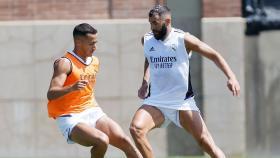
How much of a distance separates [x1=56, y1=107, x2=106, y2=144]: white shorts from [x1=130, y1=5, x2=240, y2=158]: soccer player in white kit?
42 centimetres

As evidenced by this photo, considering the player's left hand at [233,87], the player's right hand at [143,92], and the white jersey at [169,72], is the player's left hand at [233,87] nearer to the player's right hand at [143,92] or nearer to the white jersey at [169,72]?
the white jersey at [169,72]

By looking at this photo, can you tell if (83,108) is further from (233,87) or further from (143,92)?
(233,87)

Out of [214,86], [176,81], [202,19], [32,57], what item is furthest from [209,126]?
[176,81]

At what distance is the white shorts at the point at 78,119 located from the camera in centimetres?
1093

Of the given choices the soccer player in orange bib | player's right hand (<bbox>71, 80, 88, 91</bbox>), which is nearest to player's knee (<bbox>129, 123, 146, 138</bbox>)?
the soccer player in orange bib

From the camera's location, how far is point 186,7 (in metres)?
15.4

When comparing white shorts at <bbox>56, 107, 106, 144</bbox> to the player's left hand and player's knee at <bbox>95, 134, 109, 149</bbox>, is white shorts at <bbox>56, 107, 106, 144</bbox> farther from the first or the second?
the player's left hand

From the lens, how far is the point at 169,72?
11258 millimetres

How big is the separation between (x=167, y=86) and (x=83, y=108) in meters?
1.01

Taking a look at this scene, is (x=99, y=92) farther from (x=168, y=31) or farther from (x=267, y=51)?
(x=168, y=31)

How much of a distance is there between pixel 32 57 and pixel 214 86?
2842 mm

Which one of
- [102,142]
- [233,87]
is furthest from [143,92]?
[233,87]

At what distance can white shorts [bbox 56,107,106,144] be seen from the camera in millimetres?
10930

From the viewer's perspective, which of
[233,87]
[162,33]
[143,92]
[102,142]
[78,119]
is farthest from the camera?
[143,92]
